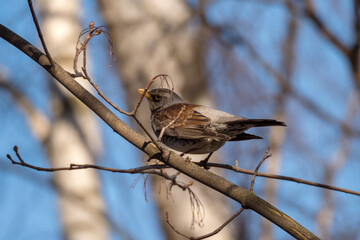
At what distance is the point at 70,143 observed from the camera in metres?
6.77

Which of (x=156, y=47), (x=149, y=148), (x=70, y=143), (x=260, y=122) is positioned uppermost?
(x=156, y=47)

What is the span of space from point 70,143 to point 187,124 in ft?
12.2

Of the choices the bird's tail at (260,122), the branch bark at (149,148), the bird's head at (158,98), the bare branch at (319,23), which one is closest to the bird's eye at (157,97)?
the bird's head at (158,98)

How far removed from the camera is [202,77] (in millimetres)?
6562

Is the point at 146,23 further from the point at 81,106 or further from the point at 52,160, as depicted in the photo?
the point at 52,160

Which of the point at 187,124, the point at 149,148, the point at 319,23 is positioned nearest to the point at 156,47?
the point at 319,23

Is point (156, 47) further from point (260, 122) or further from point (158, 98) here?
point (260, 122)

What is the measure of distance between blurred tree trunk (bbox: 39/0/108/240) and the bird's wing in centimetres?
300

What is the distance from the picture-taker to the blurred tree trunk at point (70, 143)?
6.46m

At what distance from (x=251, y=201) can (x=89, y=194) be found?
186 inches

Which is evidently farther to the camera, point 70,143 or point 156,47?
point 70,143

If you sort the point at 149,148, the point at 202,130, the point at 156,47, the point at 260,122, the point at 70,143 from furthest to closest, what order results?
the point at 70,143 < the point at 156,47 < the point at 202,130 < the point at 260,122 < the point at 149,148

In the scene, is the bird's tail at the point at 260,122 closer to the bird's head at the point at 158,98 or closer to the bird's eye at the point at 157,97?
the bird's head at the point at 158,98

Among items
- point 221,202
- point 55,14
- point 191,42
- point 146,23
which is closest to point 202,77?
point 191,42
